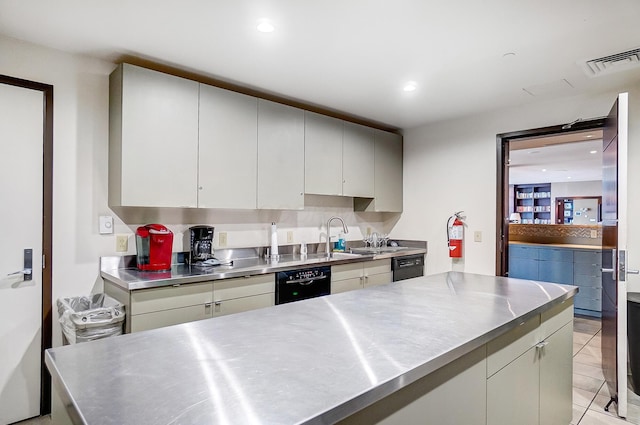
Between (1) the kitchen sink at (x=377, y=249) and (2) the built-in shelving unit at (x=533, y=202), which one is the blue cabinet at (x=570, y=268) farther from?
(2) the built-in shelving unit at (x=533, y=202)

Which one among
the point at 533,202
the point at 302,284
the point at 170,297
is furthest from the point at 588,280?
the point at 533,202

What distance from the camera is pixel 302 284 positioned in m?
3.08

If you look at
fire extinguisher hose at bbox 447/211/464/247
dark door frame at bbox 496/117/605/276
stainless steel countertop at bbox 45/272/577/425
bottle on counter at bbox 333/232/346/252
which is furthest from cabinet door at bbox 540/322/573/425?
bottle on counter at bbox 333/232/346/252

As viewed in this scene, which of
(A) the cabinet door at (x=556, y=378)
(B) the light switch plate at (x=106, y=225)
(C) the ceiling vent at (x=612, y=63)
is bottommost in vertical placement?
(A) the cabinet door at (x=556, y=378)

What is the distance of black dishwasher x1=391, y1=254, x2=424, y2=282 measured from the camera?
394 centimetres

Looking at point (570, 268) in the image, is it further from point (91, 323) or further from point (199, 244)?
point (91, 323)

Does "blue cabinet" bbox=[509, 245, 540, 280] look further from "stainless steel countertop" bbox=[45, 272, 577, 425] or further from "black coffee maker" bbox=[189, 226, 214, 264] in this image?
"black coffee maker" bbox=[189, 226, 214, 264]

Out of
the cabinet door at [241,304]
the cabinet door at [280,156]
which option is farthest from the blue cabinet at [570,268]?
the cabinet door at [241,304]

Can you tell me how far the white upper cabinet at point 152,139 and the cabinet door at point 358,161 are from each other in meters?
1.66

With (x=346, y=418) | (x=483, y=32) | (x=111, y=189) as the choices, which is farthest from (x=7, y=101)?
(x=483, y=32)

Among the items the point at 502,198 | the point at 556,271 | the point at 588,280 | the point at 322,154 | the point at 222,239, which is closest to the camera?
the point at 222,239

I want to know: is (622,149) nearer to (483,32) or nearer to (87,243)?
(483,32)

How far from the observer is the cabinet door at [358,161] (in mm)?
3955

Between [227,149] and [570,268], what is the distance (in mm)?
4682
